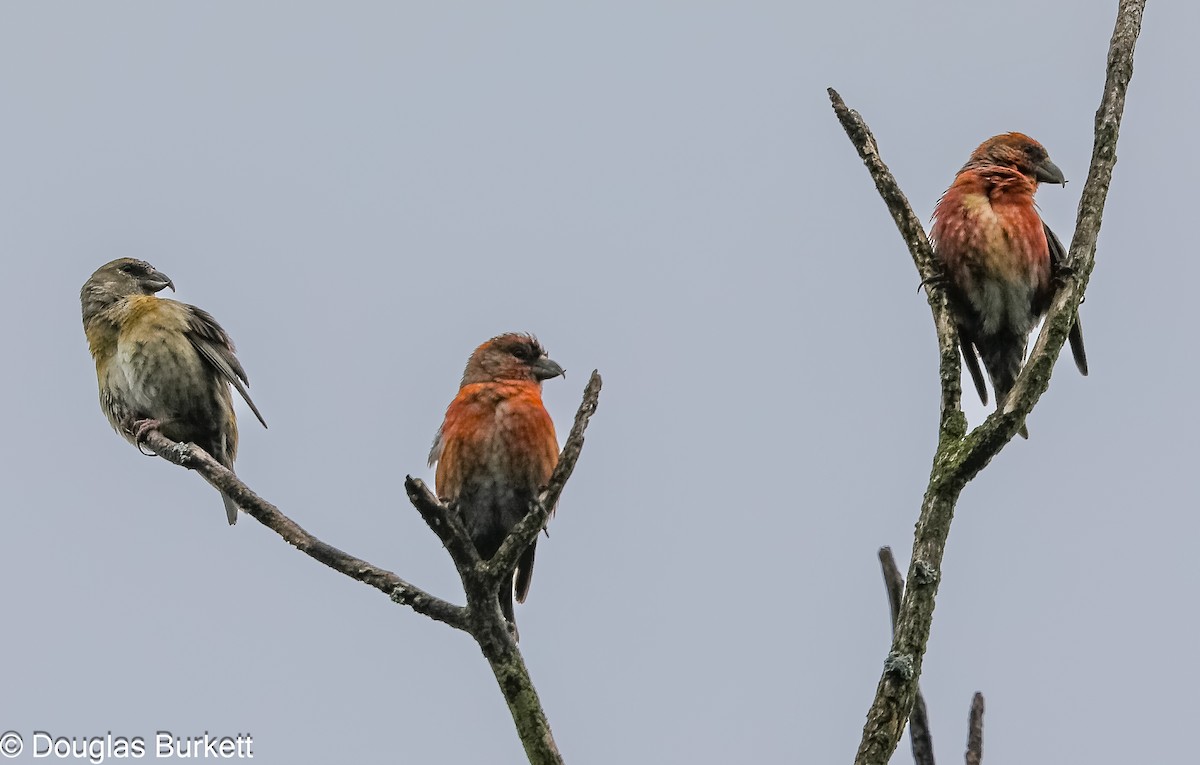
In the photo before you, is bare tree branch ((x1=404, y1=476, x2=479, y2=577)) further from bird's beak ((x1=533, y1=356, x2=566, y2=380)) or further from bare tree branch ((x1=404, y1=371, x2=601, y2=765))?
bird's beak ((x1=533, y1=356, x2=566, y2=380))

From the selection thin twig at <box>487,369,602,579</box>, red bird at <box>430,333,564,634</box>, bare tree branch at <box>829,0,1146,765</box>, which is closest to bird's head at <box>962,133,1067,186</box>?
bare tree branch at <box>829,0,1146,765</box>

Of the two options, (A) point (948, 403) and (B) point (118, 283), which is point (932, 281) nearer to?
(A) point (948, 403)

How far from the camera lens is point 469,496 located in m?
7.25

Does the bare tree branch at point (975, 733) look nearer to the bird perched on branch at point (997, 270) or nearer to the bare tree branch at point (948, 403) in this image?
the bare tree branch at point (948, 403)

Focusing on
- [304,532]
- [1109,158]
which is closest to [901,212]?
[1109,158]

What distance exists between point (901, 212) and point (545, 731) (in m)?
2.94

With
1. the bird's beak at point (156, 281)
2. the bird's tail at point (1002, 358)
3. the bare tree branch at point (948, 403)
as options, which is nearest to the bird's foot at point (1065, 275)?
the bare tree branch at point (948, 403)

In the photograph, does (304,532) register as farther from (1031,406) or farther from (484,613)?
(1031,406)

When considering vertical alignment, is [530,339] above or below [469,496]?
above

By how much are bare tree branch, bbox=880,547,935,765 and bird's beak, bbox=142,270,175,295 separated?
20.7 feet

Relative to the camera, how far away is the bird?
8781mm

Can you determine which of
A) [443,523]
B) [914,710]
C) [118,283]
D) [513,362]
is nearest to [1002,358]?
[513,362]

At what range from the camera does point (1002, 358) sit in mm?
7594

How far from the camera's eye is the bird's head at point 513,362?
25.8 feet
